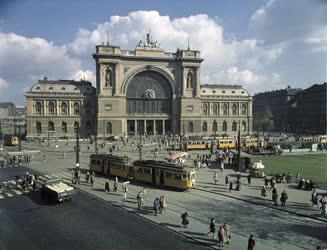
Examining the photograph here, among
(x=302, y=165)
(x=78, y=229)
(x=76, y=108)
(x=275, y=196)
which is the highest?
(x=76, y=108)

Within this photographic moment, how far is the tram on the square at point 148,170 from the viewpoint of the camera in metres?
35.6

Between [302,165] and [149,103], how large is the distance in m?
61.0

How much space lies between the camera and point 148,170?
38844 millimetres

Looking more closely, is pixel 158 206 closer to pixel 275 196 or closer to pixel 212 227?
pixel 212 227

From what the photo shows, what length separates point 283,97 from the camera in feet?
527

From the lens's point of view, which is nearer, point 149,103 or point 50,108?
point 50,108

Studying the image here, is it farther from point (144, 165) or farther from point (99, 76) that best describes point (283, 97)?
point (144, 165)

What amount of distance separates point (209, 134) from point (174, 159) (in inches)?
2434

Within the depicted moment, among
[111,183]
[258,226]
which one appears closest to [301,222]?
[258,226]

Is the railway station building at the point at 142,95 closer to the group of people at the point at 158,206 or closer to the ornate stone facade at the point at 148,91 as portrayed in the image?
the ornate stone facade at the point at 148,91

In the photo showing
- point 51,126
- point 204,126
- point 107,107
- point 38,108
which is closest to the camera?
point 38,108

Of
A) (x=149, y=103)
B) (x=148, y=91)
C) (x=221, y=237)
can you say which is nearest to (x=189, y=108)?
(x=149, y=103)

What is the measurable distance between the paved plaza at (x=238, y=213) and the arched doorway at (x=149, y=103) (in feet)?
207

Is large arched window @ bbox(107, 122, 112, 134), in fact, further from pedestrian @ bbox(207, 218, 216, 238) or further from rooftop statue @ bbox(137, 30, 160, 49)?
pedestrian @ bbox(207, 218, 216, 238)
